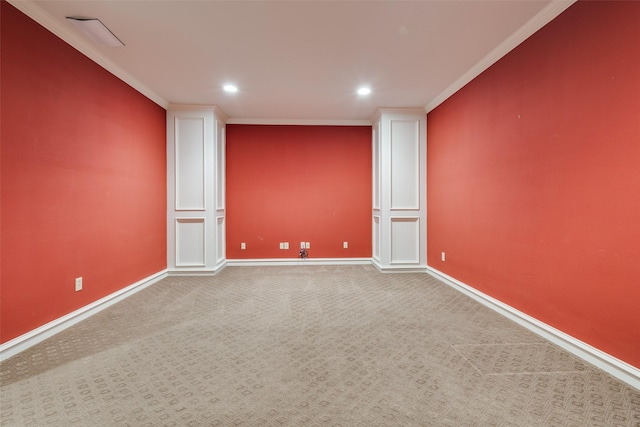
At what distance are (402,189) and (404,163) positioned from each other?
1.38 feet

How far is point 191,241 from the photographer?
4320 millimetres

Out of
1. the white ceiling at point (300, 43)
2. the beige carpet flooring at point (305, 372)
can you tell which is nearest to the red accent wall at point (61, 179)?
the white ceiling at point (300, 43)

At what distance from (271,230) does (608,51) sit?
4.45 m

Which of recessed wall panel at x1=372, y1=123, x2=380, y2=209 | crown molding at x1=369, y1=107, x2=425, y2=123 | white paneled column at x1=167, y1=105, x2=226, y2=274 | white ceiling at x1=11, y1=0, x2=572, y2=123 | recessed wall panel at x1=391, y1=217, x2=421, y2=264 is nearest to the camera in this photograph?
white ceiling at x1=11, y1=0, x2=572, y2=123

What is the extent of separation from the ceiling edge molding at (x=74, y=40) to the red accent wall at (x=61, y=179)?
0.05 metres

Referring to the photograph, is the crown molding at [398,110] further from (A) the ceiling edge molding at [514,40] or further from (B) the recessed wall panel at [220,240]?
(B) the recessed wall panel at [220,240]

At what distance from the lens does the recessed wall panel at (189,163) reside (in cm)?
427

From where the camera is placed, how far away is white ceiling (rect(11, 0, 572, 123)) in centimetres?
216

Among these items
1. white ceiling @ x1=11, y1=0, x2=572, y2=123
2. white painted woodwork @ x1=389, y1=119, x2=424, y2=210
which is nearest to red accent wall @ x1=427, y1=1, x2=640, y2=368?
white ceiling @ x1=11, y1=0, x2=572, y2=123

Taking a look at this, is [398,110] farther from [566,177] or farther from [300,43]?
[566,177]

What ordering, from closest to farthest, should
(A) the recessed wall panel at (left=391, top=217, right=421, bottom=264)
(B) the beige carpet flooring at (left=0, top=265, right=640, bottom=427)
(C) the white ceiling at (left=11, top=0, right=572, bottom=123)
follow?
(B) the beige carpet flooring at (left=0, top=265, right=640, bottom=427)
(C) the white ceiling at (left=11, top=0, right=572, bottom=123)
(A) the recessed wall panel at (left=391, top=217, right=421, bottom=264)

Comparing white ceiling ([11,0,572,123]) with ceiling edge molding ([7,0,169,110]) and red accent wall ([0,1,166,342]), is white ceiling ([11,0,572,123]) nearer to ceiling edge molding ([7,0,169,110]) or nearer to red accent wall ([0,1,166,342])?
ceiling edge molding ([7,0,169,110])

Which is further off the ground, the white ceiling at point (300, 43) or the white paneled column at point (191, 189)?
the white ceiling at point (300, 43)

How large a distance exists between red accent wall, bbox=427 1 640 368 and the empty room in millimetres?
15
